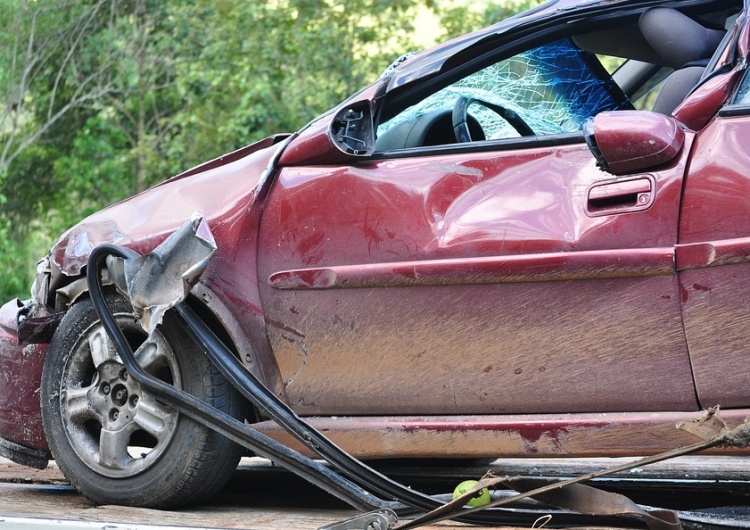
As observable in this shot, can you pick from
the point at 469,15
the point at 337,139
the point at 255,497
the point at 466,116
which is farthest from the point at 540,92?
the point at 469,15

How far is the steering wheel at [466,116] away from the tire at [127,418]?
4.09 ft

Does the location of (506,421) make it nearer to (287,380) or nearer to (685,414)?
(685,414)

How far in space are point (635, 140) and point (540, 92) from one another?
1.09m

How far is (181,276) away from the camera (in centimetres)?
323

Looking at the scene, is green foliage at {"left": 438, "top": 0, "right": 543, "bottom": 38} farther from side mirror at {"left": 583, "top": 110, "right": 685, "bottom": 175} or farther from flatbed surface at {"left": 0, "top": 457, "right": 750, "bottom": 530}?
side mirror at {"left": 583, "top": 110, "right": 685, "bottom": 175}

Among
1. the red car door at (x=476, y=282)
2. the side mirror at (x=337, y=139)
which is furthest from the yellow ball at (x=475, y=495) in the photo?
the side mirror at (x=337, y=139)

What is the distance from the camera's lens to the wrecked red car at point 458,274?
2.77 m

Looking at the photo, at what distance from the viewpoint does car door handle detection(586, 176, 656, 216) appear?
2799mm

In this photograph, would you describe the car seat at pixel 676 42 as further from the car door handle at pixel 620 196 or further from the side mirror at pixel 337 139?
the side mirror at pixel 337 139

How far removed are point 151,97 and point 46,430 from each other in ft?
48.7

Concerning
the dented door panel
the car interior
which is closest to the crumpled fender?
the dented door panel

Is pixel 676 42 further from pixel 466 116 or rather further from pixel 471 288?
pixel 471 288

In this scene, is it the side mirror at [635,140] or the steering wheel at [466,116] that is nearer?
the side mirror at [635,140]

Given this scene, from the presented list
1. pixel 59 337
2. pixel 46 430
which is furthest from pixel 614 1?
→ pixel 46 430
